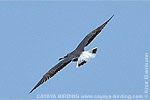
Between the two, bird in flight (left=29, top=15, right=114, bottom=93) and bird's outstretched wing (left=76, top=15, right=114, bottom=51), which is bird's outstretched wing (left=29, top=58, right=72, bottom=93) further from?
bird's outstretched wing (left=76, top=15, right=114, bottom=51)

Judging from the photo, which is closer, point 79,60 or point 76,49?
point 79,60

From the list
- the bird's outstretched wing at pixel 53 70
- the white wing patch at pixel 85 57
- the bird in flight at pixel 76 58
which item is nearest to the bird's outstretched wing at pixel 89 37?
the bird in flight at pixel 76 58

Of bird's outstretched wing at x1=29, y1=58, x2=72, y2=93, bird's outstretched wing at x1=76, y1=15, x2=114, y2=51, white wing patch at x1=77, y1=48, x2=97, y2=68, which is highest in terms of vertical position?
bird's outstretched wing at x1=76, y1=15, x2=114, y2=51

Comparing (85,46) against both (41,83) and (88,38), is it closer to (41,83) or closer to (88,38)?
(88,38)

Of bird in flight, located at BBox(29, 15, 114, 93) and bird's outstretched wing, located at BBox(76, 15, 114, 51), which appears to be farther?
bird's outstretched wing, located at BBox(76, 15, 114, 51)

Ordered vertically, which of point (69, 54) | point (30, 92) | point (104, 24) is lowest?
point (30, 92)

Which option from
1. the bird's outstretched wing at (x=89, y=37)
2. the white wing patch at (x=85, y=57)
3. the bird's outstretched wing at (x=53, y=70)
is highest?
the bird's outstretched wing at (x=89, y=37)

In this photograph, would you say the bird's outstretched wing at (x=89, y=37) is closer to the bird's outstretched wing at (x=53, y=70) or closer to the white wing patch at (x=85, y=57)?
the white wing patch at (x=85, y=57)

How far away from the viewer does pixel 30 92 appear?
29.4 ft

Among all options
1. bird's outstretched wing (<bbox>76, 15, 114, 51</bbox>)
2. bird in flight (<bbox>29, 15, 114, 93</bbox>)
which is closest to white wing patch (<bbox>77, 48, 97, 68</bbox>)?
bird in flight (<bbox>29, 15, 114, 93</bbox>)

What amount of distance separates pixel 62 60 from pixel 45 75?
23.5 inches

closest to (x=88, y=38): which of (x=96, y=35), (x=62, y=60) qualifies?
(x=96, y=35)

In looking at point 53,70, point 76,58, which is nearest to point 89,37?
point 76,58

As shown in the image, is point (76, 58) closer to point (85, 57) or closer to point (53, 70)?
→ point (85, 57)
